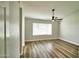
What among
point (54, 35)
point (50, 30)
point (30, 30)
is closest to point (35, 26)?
point (30, 30)

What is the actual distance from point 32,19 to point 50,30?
99.1 inches

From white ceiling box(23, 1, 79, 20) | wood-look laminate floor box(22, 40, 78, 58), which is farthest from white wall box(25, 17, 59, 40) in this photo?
white ceiling box(23, 1, 79, 20)

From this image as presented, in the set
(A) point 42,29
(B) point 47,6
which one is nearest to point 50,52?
(B) point 47,6

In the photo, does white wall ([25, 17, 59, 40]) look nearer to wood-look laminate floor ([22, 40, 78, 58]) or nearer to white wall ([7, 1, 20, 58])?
wood-look laminate floor ([22, 40, 78, 58])

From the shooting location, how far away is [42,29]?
9031 mm

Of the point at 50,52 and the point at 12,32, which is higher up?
the point at 12,32

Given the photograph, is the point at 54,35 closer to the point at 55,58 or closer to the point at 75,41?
the point at 75,41

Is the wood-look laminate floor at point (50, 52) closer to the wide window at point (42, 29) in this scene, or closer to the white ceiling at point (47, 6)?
the white ceiling at point (47, 6)

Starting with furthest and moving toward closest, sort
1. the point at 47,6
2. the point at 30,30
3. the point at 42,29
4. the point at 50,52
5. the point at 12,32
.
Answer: the point at 42,29, the point at 30,30, the point at 50,52, the point at 47,6, the point at 12,32

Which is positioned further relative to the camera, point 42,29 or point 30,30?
point 42,29

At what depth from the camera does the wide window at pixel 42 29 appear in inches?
338

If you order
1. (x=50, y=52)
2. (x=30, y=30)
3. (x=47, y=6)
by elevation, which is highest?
(x=47, y=6)

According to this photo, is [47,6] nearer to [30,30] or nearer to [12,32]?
[12,32]

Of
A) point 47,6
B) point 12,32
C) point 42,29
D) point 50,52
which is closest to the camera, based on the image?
point 12,32
